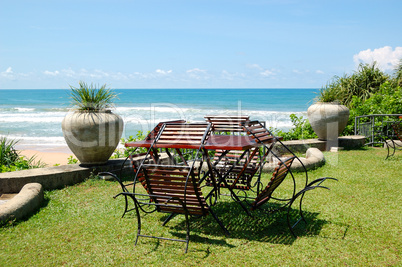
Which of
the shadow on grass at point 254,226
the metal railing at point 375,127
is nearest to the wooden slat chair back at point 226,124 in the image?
the shadow on grass at point 254,226

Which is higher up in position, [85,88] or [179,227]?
[85,88]

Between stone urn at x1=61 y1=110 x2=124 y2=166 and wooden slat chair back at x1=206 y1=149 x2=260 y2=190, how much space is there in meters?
2.45

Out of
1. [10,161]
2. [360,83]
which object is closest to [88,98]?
[10,161]

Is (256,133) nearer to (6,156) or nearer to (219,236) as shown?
(219,236)

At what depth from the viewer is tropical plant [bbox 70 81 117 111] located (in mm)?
7719

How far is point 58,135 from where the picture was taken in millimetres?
24703

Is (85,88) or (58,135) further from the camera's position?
(58,135)

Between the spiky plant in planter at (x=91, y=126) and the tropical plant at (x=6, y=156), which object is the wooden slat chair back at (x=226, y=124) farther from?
the tropical plant at (x=6, y=156)

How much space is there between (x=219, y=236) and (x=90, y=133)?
3950 millimetres

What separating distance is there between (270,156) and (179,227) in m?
4.56

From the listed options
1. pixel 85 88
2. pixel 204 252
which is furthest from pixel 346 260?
pixel 85 88

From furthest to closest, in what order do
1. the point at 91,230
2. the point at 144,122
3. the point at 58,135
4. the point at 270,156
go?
the point at 144,122 → the point at 58,135 → the point at 270,156 → the point at 91,230

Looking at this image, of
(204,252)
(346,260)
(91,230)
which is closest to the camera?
(346,260)

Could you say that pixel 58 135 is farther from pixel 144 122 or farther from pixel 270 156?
pixel 270 156
